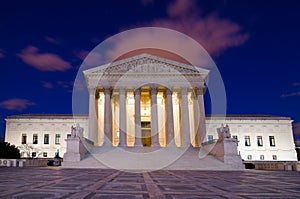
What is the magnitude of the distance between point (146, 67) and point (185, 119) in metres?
10.3

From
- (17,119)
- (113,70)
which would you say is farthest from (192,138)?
(17,119)

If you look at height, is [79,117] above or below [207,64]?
below

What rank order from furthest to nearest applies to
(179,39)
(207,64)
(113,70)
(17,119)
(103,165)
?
1. (17,119)
2. (207,64)
3. (113,70)
4. (179,39)
5. (103,165)

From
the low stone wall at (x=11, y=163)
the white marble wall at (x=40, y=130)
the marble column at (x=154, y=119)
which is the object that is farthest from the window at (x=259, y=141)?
the low stone wall at (x=11, y=163)

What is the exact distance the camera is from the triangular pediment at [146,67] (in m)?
39.9

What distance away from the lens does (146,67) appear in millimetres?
40406

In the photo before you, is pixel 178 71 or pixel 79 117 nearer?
pixel 178 71

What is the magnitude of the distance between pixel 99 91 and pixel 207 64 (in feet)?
61.2

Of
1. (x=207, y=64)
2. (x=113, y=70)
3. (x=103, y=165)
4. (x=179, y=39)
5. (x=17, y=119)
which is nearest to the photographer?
(x=103, y=165)

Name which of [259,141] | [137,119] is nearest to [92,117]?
[137,119]

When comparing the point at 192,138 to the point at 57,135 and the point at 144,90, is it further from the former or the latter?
the point at 57,135

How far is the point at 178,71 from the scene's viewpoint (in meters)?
40.5

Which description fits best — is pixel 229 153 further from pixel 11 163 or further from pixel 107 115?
pixel 11 163

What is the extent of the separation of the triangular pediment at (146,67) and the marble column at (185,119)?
363 centimetres
